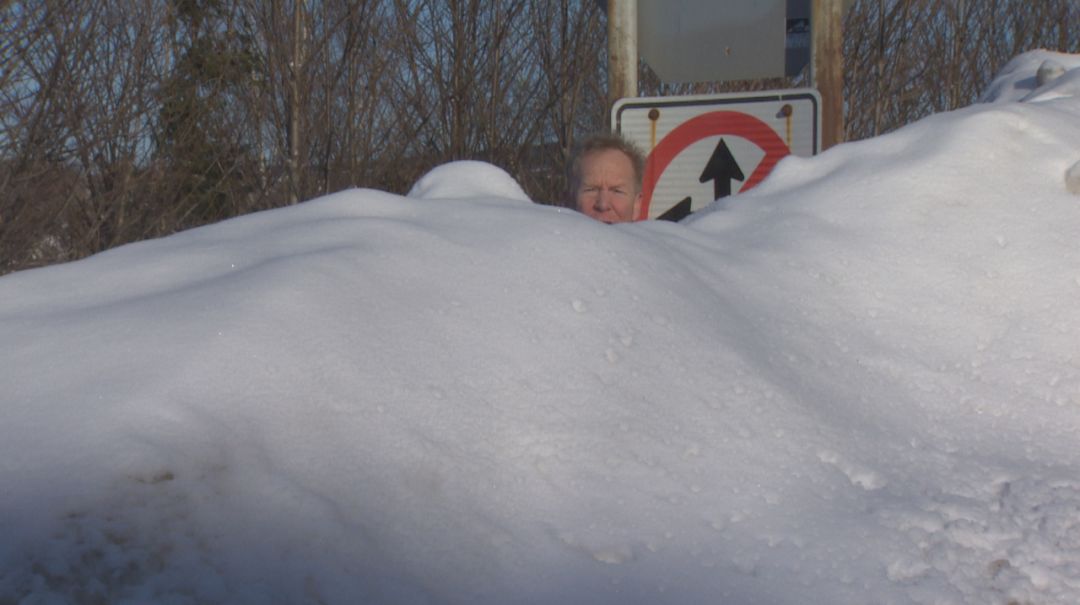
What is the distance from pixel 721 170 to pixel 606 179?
1.96ft

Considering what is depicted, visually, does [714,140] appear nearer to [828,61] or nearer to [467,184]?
[828,61]


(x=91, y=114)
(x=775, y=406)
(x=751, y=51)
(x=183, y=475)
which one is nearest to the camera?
(x=183, y=475)

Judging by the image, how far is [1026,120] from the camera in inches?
89.6

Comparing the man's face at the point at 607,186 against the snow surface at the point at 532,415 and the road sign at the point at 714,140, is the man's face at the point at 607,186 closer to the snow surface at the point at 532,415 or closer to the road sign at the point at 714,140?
the road sign at the point at 714,140

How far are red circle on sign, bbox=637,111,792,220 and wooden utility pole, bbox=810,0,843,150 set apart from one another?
233 millimetres

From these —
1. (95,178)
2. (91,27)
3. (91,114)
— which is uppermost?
(91,27)

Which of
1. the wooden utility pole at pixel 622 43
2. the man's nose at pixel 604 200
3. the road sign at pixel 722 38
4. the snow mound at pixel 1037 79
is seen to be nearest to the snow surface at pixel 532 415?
the snow mound at pixel 1037 79

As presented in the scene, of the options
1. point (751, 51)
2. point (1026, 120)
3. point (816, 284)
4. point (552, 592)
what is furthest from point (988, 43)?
point (552, 592)

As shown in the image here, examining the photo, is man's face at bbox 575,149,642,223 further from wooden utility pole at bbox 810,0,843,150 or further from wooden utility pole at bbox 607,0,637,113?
wooden utility pole at bbox 810,0,843,150

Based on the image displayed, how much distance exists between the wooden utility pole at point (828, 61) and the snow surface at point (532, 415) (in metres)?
2.15

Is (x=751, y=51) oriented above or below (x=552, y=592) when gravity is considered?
above

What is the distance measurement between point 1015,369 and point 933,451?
0.32m

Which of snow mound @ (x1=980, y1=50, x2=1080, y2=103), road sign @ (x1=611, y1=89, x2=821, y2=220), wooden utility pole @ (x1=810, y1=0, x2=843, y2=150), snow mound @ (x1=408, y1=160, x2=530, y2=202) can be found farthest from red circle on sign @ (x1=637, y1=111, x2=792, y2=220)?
snow mound @ (x1=408, y1=160, x2=530, y2=202)

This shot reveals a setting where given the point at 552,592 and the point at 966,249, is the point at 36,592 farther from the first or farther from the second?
the point at 966,249
